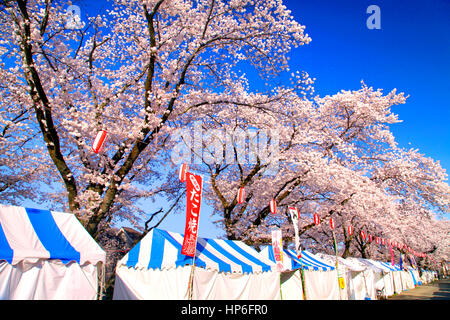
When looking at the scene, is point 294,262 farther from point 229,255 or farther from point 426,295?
point 426,295

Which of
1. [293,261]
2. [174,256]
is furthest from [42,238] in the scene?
[293,261]

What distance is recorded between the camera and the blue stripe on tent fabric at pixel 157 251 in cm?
693

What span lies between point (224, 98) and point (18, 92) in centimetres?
655

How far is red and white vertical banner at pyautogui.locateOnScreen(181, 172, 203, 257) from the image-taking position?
6.65 metres

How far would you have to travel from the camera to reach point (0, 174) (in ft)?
38.6

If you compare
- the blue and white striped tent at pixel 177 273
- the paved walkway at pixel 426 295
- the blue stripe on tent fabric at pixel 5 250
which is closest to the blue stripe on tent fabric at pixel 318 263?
the blue and white striped tent at pixel 177 273

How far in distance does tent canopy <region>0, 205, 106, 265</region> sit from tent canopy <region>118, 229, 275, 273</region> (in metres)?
1.59

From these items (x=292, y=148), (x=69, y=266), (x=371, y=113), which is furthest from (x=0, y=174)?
(x=371, y=113)

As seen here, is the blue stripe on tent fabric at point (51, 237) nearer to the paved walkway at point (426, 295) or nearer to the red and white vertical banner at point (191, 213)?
the red and white vertical banner at point (191, 213)

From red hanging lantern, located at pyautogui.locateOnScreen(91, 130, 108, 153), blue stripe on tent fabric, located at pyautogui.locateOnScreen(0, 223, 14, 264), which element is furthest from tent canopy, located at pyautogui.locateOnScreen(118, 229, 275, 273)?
blue stripe on tent fabric, located at pyautogui.locateOnScreen(0, 223, 14, 264)

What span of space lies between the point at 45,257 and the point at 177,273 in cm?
293

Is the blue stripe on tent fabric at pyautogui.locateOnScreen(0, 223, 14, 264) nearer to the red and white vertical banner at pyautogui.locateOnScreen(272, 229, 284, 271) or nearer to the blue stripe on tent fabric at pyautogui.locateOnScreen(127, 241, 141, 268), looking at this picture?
the blue stripe on tent fabric at pyautogui.locateOnScreen(127, 241, 141, 268)

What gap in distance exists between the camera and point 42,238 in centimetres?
516
